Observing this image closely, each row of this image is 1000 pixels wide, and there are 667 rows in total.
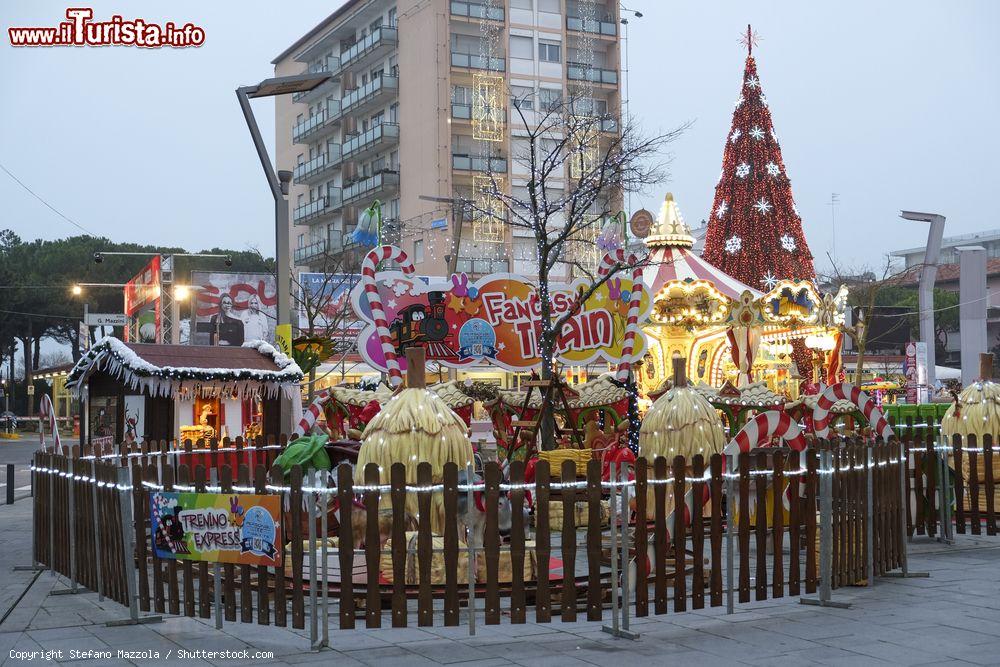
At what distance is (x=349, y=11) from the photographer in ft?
193

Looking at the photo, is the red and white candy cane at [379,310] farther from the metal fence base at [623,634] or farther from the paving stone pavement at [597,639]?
the metal fence base at [623,634]

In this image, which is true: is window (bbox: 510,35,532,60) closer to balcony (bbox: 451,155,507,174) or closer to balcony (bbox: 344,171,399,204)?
balcony (bbox: 451,155,507,174)

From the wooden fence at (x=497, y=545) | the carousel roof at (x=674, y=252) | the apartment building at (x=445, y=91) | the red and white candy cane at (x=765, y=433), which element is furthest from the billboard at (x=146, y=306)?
the red and white candy cane at (x=765, y=433)

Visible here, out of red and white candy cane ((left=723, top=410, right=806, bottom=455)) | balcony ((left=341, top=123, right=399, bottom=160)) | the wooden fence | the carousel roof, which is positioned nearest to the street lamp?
the wooden fence

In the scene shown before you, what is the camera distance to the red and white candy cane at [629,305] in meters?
18.2

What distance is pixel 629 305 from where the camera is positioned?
18.7 metres

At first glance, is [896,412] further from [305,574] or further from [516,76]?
[516,76]

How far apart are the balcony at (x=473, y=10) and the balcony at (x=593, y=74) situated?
445 cm

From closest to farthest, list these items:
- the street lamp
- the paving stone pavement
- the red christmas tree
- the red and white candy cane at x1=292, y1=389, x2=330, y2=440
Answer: the paving stone pavement → the red and white candy cane at x1=292, y1=389, x2=330, y2=440 → the street lamp → the red christmas tree

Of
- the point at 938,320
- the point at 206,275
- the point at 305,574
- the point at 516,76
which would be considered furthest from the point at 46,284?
the point at 305,574

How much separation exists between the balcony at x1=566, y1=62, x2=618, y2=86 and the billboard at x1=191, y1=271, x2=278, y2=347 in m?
18.7

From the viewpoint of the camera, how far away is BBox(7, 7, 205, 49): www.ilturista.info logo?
1689 cm

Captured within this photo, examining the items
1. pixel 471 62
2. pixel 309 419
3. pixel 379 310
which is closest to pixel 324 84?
pixel 471 62

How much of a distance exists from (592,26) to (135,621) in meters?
50.0
